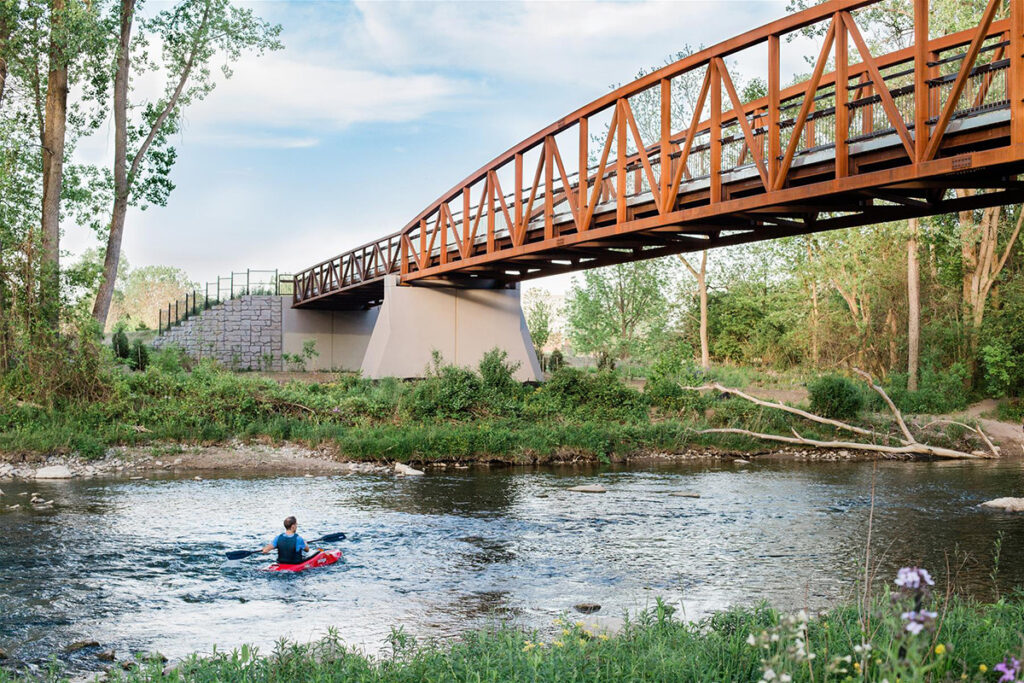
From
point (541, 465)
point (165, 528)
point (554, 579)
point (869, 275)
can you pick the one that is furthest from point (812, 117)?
point (869, 275)

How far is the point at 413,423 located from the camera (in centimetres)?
2516

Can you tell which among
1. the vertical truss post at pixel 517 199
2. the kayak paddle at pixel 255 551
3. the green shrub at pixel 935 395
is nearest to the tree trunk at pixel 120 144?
the vertical truss post at pixel 517 199

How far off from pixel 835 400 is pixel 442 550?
59.1 ft

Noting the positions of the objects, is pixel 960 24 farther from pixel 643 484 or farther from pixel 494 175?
pixel 643 484

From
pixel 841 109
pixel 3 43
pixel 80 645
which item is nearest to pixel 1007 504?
pixel 841 109

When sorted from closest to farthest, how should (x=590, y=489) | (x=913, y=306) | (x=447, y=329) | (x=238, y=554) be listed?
(x=238, y=554) < (x=590, y=489) < (x=913, y=306) < (x=447, y=329)

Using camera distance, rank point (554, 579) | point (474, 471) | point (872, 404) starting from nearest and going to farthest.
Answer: point (554, 579) → point (474, 471) → point (872, 404)

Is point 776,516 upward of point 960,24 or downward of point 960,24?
downward

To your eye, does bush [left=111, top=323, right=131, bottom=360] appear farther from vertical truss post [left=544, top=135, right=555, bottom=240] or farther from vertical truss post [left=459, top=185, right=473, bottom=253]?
vertical truss post [left=544, top=135, right=555, bottom=240]

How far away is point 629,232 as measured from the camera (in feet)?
73.2

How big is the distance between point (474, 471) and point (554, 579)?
10903mm

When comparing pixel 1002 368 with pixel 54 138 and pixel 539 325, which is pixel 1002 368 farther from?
pixel 54 138

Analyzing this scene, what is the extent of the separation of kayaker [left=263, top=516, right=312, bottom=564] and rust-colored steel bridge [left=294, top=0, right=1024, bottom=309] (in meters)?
11.1

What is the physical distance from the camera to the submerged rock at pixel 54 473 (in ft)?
63.4
